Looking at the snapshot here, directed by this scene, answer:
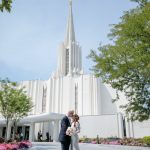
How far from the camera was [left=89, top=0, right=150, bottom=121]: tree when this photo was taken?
10.0 m

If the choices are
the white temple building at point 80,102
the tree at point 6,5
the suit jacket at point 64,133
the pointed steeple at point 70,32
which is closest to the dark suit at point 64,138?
the suit jacket at point 64,133

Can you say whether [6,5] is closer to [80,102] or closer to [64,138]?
[64,138]

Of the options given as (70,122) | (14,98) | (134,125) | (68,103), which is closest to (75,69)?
(68,103)

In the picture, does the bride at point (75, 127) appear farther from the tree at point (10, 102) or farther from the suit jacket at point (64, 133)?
the tree at point (10, 102)

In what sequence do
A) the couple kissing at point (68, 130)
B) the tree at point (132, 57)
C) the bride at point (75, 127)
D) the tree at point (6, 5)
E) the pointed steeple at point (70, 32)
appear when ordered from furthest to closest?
1. the pointed steeple at point (70, 32)
2. the tree at point (132, 57)
3. the bride at point (75, 127)
4. the couple kissing at point (68, 130)
5. the tree at point (6, 5)

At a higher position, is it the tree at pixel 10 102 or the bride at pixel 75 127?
the tree at pixel 10 102

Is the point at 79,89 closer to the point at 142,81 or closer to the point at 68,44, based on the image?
the point at 68,44

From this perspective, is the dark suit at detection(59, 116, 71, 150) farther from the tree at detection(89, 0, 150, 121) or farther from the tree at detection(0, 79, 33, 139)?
the tree at detection(0, 79, 33, 139)

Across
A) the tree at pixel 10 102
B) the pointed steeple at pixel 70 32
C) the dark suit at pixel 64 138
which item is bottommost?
the dark suit at pixel 64 138

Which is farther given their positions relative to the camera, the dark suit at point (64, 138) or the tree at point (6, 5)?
the dark suit at point (64, 138)

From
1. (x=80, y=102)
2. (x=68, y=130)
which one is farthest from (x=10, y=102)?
(x=80, y=102)

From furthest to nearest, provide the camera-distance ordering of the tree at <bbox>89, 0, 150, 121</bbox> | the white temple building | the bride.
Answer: the white temple building → the tree at <bbox>89, 0, 150, 121</bbox> → the bride

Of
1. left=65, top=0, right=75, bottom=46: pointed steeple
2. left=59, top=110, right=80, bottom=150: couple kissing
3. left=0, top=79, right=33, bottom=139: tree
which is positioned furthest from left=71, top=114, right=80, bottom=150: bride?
left=65, top=0, right=75, bottom=46: pointed steeple

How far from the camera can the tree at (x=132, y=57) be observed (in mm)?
10023
